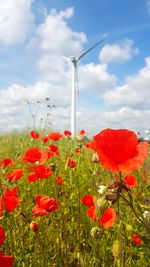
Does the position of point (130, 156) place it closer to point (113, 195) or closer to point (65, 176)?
point (113, 195)

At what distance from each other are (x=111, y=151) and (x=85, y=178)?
13.7ft

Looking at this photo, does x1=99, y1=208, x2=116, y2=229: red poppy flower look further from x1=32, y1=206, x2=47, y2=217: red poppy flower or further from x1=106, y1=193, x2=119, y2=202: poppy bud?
x1=106, y1=193, x2=119, y2=202: poppy bud

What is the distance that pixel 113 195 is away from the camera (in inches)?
51.6

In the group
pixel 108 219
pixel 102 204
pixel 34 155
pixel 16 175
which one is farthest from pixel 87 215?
pixel 102 204

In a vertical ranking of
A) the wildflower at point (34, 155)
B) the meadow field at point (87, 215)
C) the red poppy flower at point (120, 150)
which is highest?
the red poppy flower at point (120, 150)

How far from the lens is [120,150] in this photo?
4.37ft

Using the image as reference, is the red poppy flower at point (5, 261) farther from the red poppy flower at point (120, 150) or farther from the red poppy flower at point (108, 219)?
the red poppy flower at point (108, 219)

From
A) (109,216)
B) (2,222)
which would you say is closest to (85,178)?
(2,222)

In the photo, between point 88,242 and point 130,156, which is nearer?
point 130,156

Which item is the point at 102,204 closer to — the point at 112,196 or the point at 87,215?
the point at 112,196

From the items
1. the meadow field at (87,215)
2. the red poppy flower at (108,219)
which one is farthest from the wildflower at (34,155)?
the red poppy flower at (108,219)

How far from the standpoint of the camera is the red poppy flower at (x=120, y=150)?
1287mm

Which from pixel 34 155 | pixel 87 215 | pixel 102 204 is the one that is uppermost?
pixel 34 155

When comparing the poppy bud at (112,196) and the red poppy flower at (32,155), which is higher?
the red poppy flower at (32,155)
